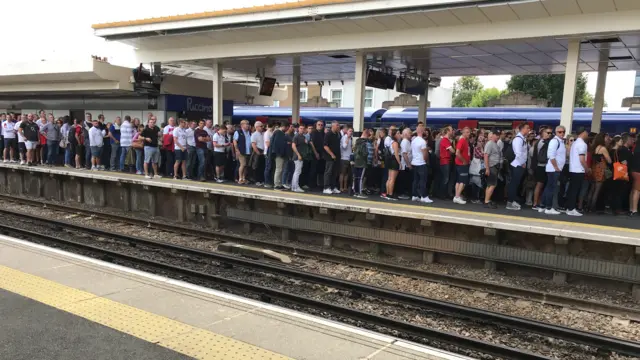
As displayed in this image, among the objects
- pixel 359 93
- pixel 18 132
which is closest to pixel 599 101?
pixel 359 93

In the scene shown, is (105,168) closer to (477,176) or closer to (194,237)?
(194,237)

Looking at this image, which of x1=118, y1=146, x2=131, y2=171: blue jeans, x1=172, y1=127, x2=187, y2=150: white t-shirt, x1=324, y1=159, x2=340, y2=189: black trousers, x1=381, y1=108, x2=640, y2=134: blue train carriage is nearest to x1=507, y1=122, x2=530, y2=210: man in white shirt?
x1=324, y1=159, x2=340, y2=189: black trousers

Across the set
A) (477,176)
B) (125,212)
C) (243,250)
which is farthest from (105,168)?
(477,176)

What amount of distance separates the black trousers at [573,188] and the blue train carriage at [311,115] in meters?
12.4

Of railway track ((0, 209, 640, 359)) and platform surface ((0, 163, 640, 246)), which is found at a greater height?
platform surface ((0, 163, 640, 246))

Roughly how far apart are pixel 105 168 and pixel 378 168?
940 centimetres

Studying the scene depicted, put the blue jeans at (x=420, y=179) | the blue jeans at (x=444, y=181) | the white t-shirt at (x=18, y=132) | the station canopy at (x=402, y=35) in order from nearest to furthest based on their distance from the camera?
the station canopy at (x=402, y=35), the blue jeans at (x=420, y=179), the blue jeans at (x=444, y=181), the white t-shirt at (x=18, y=132)

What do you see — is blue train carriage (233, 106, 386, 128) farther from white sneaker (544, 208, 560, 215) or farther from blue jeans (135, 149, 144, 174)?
white sneaker (544, 208, 560, 215)

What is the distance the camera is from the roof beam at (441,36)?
959 centimetres

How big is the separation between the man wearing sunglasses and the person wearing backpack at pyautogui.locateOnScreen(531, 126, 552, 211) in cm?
28

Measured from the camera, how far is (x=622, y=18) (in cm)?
935

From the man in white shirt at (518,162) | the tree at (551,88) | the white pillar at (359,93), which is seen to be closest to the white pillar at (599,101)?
the man in white shirt at (518,162)

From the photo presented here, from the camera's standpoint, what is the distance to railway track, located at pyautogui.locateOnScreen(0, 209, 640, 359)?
5230 millimetres

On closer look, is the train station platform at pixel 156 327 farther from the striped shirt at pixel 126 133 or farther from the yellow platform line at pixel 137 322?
the striped shirt at pixel 126 133
